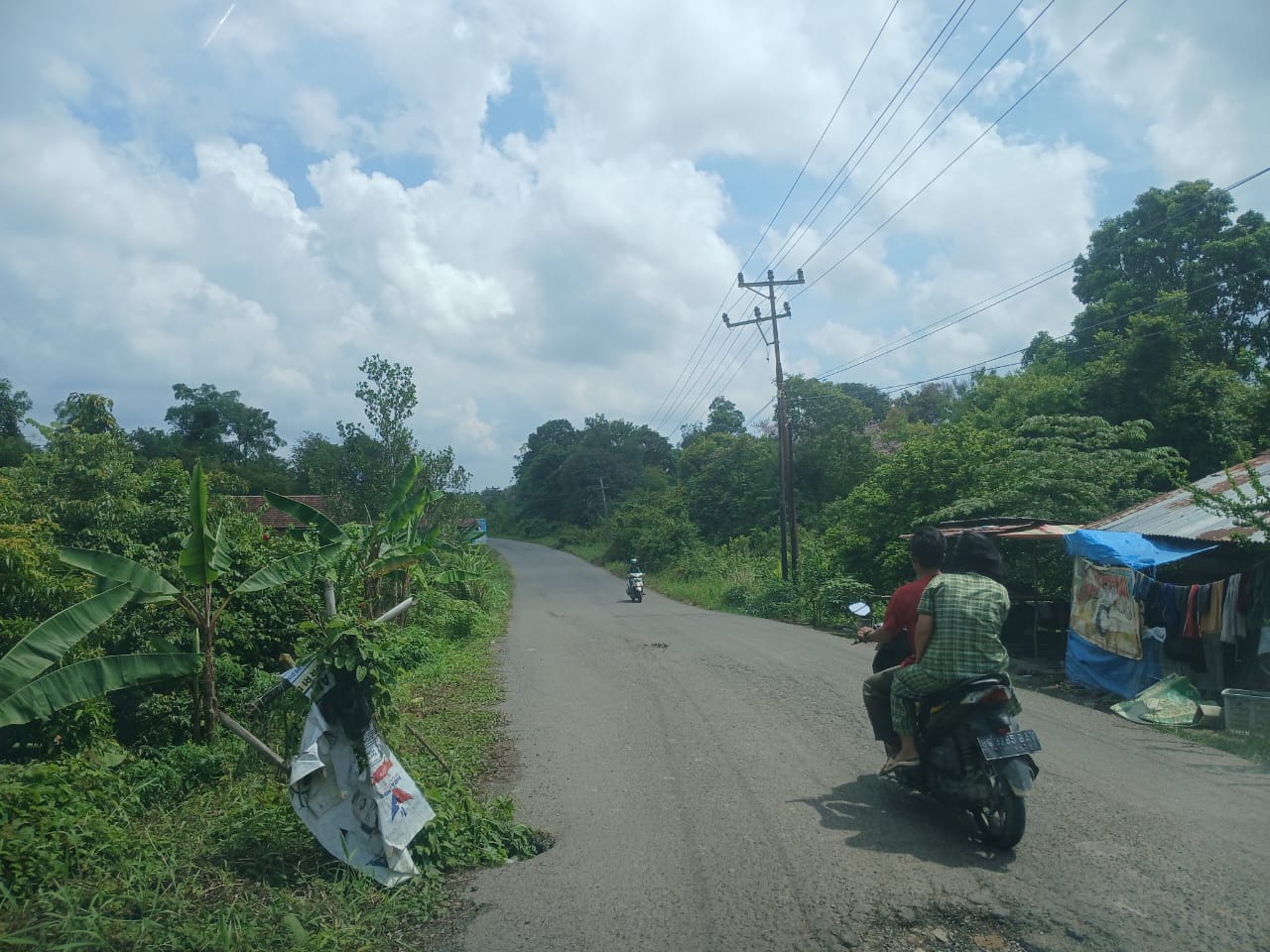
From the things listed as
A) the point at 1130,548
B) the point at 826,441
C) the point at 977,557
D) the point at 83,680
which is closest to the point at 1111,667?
the point at 1130,548

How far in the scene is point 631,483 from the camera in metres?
73.1

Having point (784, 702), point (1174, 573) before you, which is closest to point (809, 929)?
point (784, 702)

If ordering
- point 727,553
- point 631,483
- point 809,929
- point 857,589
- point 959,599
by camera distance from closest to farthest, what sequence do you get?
point 809,929
point 959,599
point 857,589
point 727,553
point 631,483

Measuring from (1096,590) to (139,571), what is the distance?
1086 centimetres

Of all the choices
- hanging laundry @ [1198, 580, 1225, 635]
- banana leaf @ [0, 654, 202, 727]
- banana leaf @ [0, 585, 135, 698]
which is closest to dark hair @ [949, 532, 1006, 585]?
banana leaf @ [0, 654, 202, 727]

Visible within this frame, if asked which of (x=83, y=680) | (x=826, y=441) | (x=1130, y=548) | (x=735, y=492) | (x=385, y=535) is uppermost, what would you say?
(x=826, y=441)

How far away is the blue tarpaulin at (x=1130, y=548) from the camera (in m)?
10.4

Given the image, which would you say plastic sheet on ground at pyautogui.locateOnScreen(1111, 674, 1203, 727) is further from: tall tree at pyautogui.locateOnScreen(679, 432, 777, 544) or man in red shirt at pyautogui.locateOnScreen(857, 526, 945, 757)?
tall tree at pyautogui.locateOnScreen(679, 432, 777, 544)

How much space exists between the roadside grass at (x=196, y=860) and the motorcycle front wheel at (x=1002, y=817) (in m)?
2.63

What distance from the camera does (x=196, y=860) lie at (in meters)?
4.91

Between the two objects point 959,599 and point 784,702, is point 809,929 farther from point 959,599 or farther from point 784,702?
point 784,702

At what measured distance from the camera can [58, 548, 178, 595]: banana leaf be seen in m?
5.71

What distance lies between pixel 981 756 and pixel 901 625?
1123 mm

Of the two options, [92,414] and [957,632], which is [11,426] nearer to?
[92,414]
